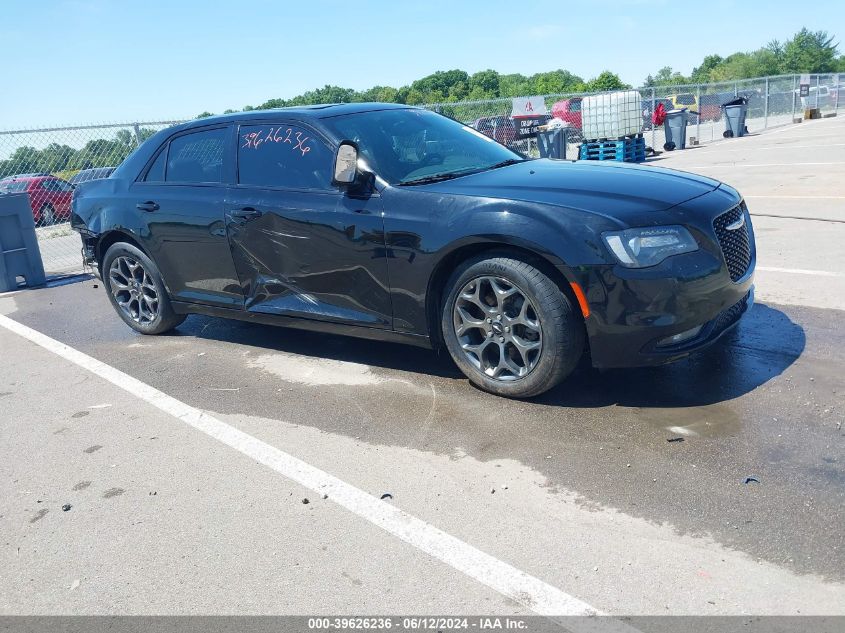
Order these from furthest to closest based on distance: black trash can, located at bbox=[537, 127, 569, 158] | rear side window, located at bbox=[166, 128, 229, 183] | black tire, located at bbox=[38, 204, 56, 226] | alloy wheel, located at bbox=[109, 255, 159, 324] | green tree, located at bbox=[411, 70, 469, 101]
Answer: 1. green tree, located at bbox=[411, 70, 469, 101]
2. black trash can, located at bbox=[537, 127, 569, 158]
3. black tire, located at bbox=[38, 204, 56, 226]
4. alloy wheel, located at bbox=[109, 255, 159, 324]
5. rear side window, located at bbox=[166, 128, 229, 183]

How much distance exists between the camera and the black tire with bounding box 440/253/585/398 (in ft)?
13.2

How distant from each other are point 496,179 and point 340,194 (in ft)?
3.17

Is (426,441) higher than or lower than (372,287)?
lower

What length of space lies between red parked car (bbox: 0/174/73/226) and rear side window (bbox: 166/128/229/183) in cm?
732

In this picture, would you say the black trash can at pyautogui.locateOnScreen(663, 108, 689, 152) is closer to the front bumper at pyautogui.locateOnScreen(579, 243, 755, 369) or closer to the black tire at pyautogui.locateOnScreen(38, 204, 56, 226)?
the black tire at pyautogui.locateOnScreen(38, 204, 56, 226)

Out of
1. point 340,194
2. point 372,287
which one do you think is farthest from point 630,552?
point 340,194

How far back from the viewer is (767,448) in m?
3.53

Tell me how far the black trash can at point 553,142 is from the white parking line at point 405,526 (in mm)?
14886

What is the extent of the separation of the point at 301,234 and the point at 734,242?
258cm

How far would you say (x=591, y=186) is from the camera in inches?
167

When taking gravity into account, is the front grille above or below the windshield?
below

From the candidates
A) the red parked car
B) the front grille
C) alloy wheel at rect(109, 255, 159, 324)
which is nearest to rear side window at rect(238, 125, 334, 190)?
alloy wheel at rect(109, 255, 159, 324)

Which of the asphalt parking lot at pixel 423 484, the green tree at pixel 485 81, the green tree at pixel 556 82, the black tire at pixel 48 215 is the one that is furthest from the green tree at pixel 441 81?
the asphalt parking lot at pixel 423 484

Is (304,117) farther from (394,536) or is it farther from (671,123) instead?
(671,123)
